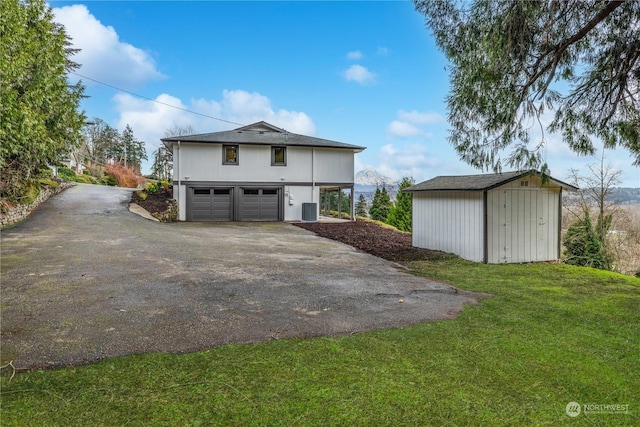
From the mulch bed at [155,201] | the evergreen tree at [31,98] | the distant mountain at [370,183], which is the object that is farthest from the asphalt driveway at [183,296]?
the distant mountain at [370,183]

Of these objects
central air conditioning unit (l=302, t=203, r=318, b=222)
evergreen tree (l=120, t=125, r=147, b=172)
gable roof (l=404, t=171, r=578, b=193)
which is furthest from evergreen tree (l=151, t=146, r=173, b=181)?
gable roof (l=404, t=171, r=578, b=193)

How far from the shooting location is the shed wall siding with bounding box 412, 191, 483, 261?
30.7 feet

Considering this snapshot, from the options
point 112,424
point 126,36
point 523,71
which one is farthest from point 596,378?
point 126,36

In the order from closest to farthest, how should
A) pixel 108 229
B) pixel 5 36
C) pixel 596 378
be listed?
pixel 596 378 → pixel 5 36 → pixel 108 229

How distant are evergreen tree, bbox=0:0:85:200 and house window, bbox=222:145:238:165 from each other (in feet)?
21.1

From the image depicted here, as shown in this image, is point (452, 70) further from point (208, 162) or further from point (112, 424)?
point (208, 162)

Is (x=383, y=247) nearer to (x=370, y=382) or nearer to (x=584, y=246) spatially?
(x=370, y=382)

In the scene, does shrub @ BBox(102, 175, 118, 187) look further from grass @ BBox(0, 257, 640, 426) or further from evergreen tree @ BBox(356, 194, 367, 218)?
grass @ BBox(0, 257, 640, 426)

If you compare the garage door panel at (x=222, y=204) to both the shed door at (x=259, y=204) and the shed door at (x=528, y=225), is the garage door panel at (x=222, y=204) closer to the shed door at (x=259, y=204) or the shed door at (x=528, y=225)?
the shed door at (x=259, y=204)

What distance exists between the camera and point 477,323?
4336 mm

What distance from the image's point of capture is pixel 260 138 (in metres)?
20.2

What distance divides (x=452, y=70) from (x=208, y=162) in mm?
14453

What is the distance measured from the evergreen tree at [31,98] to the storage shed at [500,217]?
10.0 m

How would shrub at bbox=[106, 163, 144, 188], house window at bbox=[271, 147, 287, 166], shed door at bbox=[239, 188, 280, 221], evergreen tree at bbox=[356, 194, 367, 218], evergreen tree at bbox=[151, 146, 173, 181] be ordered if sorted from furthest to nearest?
evergreen tree at bbox=[151, 146, 173, 181]
evergreen tree at bbox=[356, 194, 367, 218]
shrub at bbox=[106, 163, 144, 188]
house window at bbox=[271, 147, 287, 166]
shed door at bbox=[239, 188, 280, 221]
